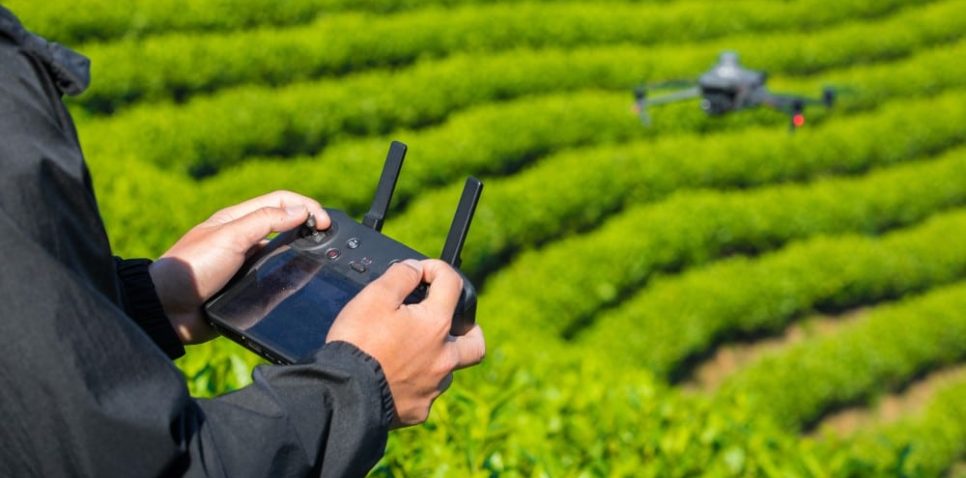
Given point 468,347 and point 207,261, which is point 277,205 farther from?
point 468,347

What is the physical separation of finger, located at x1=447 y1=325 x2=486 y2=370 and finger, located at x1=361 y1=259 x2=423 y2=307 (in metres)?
0.10

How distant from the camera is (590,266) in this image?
9.48 metres

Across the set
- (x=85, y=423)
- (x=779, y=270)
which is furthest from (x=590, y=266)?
(x=85, y=423)

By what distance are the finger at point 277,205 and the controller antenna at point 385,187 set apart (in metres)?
0.09

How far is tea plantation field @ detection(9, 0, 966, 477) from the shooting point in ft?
30.0

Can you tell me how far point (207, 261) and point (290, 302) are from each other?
Result: 0.60ft

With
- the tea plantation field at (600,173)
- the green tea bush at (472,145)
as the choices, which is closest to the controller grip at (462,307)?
the tea plantation field at (600,173)

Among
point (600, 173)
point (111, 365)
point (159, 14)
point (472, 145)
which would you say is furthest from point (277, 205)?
point (600, 173)

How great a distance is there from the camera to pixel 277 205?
79.8 inches

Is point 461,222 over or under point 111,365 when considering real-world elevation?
under

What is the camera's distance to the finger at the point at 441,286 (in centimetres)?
161

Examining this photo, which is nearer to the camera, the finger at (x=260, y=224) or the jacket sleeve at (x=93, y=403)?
the jacket sleeve at (x=93, y=403)

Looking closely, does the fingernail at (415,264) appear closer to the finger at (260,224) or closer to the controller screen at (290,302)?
the controller screen at (290,302)

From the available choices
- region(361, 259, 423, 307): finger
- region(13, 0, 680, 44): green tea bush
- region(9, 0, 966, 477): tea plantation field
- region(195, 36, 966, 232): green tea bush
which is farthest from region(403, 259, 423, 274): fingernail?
region(13, 0, 680, 44): green tea bush
